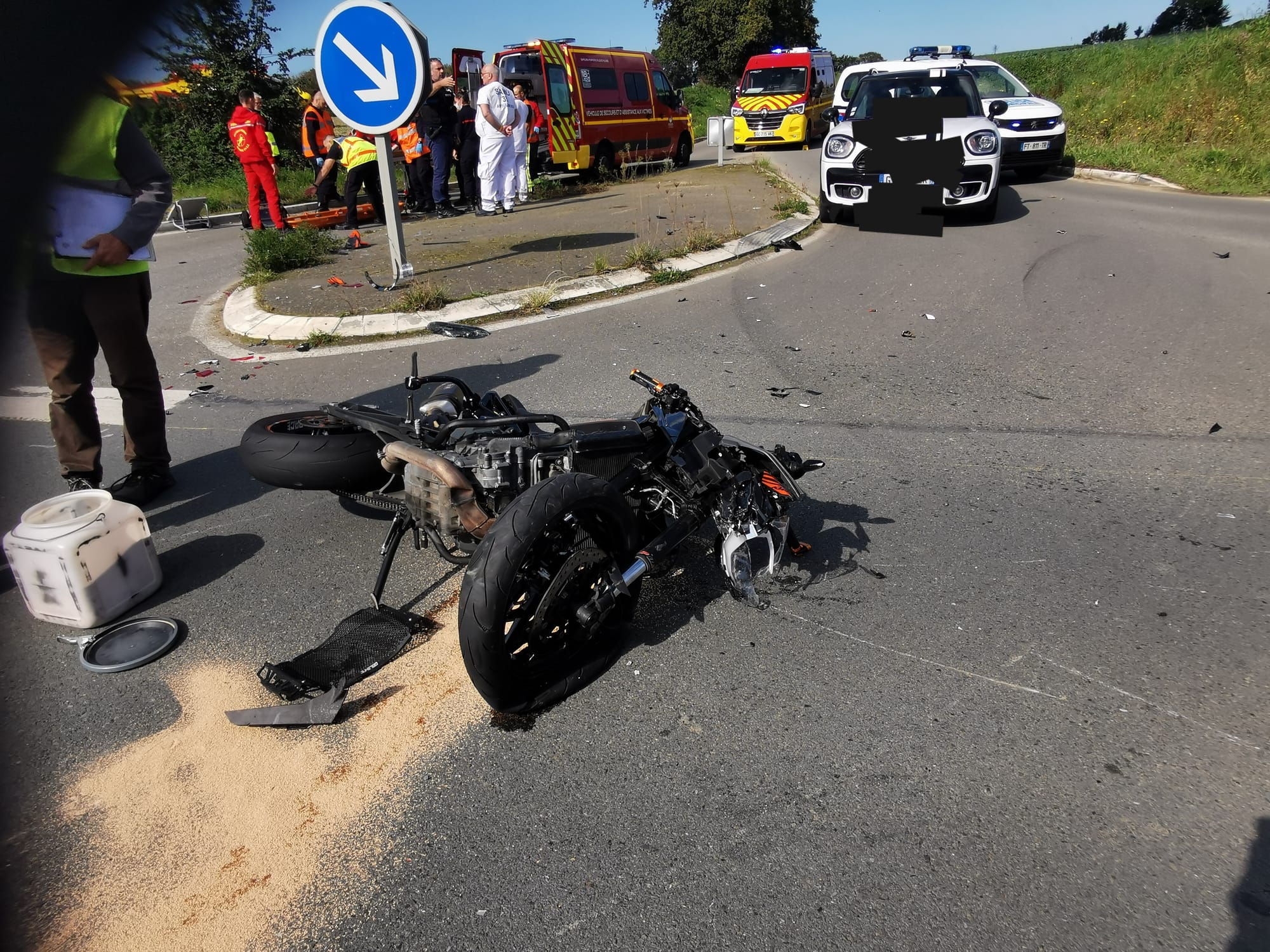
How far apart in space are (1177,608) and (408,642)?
3.05 meters

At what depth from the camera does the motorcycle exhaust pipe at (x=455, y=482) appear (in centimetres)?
288

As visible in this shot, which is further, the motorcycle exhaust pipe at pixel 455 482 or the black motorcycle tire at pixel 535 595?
the motorcycle exhaust pipe at pixel 455 482

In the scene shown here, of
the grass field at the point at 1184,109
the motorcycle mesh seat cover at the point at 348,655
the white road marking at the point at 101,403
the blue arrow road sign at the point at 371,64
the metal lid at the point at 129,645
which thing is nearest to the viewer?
the motorcycle mesh seat cover at the point at 348,655

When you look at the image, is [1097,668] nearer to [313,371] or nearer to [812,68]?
[313,371]

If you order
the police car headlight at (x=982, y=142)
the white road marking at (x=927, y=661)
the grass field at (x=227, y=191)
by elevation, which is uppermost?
the police car headlight at (x=982, y=142)

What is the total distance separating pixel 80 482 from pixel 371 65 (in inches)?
186

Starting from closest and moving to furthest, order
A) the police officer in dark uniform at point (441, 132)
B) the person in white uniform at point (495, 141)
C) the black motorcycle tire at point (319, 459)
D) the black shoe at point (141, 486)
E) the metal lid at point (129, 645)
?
1. the metal lid at point (129, 645)
2. the black motorcycle tire at point (319, 459)
3. the black shoe at point (141, 486)
4. the person in white uniform at point (495, 141)
5. the police officer in dark uniform at point (441, 132)

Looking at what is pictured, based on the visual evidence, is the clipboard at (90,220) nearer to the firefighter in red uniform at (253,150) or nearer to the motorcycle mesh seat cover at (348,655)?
the motorcycle mesh seat cover at (348,655)

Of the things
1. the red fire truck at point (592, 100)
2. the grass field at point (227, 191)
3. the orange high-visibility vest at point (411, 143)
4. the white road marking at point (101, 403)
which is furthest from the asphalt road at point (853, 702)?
the red fire truck at point (592, 100)

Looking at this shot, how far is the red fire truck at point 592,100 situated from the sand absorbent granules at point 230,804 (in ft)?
53.0

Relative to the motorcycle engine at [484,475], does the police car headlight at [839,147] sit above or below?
above

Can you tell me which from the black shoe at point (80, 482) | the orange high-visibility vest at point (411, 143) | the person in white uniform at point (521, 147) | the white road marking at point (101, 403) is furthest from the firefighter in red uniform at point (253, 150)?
the black shoe at point (80, 482)

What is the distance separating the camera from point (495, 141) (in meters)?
11.4

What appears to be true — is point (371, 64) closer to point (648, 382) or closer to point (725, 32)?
point (648, 382)
